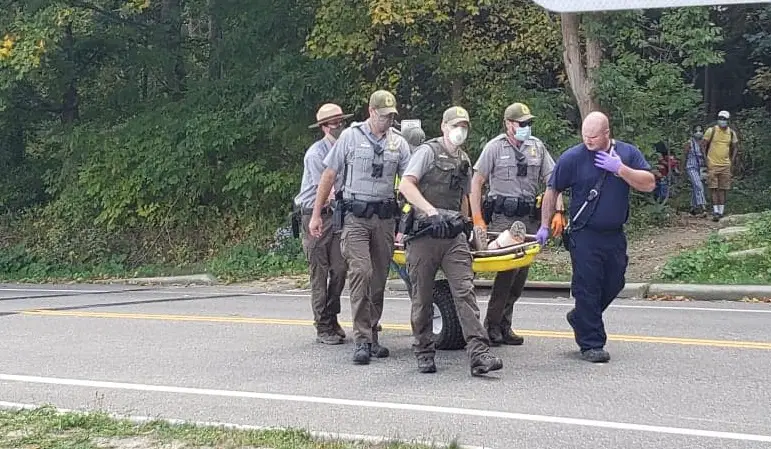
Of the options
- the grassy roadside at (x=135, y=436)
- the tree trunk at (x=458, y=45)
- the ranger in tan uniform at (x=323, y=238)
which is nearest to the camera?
the grassy roadside at (x=135, y=436)

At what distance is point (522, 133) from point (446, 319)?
164cm

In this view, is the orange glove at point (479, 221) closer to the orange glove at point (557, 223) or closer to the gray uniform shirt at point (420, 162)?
the orange glove at point (557, 223)

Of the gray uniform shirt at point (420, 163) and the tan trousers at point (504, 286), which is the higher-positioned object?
the gray uniform shirt at point (420, 163)

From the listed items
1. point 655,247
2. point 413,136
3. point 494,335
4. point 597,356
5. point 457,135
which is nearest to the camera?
point 457,135

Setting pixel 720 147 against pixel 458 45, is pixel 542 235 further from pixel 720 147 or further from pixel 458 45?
pixel 458 45

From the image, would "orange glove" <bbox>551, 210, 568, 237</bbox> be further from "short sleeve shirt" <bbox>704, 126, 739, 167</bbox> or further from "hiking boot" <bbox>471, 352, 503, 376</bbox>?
"short sleeve shirt" <bbox>704, 126, 739, 167</bbox>

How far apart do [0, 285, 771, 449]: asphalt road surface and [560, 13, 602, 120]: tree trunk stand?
6.71m

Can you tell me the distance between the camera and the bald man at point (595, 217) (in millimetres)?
7145

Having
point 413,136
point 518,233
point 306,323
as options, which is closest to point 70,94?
point 306,323

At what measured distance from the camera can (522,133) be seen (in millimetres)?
7676

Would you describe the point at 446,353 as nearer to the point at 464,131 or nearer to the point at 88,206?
the point at 464,131

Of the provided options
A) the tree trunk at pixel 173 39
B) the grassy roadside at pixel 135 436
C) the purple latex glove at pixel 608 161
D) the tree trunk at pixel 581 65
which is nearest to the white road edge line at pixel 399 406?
the grassy roadside at pixel 135 436

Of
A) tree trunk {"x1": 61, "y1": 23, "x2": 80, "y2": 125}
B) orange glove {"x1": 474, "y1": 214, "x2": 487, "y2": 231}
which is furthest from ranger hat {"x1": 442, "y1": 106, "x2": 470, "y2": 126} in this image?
tree trunk {"x1": 61, "y1": 23, "x2": 80, "y2": 125}

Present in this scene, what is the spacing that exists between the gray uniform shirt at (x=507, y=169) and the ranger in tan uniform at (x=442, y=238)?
641 mm
